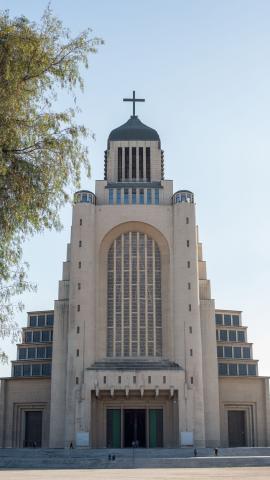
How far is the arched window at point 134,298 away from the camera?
5553 centimetres

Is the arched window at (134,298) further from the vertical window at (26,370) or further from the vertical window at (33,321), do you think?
the vertical window at (33,321)

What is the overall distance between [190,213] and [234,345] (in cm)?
1397

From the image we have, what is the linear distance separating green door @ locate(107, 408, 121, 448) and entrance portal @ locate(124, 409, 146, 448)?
608mm

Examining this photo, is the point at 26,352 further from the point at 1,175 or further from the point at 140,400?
the point at 1,175

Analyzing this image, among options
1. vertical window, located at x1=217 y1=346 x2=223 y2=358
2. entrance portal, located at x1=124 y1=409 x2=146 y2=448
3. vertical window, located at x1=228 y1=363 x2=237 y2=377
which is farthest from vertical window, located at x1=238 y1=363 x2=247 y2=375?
entrance portal, located at x1=124 y1=409 x2=146 y2=448

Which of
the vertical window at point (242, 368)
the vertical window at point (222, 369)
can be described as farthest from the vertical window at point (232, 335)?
the vertical window at point (222, 369)

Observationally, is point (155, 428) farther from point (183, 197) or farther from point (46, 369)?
point (183, 197)

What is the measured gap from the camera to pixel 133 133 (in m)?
65.2

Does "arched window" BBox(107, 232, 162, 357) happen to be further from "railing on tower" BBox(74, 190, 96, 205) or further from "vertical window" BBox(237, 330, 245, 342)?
"vertical window" BBox(237, 330, 245, 342)

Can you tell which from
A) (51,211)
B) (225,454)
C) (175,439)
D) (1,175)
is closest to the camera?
(1,175)

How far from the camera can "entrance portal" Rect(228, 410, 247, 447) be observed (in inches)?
2258

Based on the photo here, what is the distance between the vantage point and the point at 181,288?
56531mm

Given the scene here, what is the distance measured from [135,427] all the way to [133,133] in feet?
96.7

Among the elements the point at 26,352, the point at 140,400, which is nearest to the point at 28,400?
the point at 26,352
